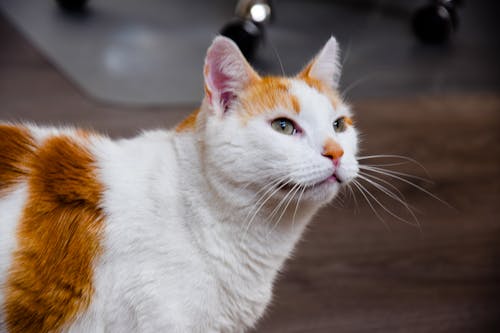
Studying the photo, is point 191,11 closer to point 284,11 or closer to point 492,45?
point 284,11

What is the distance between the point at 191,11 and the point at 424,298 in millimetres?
1912

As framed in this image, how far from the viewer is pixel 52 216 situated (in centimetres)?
83

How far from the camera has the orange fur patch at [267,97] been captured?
2.83 feet

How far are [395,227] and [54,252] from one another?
3.10 ft

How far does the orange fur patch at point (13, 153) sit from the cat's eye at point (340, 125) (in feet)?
1.39

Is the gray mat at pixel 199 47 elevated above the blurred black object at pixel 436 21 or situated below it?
below

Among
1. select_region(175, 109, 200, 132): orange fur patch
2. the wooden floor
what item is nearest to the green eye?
select_region(175, 109, 200, 132): orange fur patch

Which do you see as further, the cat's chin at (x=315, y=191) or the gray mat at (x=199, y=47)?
the gray mat at (x=199, y=47)

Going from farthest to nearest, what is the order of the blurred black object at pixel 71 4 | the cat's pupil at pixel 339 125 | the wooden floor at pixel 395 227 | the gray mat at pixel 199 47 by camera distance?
the blurred black object at pixel 71 4, the gray mat at pixel 199 47, the wooden floor at pixel 395 227, the cat's pupil at pixel 339 125

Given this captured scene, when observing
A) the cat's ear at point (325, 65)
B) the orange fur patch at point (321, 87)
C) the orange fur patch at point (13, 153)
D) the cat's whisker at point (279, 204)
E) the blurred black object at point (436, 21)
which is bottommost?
the orange fur patch at point (13, 153)

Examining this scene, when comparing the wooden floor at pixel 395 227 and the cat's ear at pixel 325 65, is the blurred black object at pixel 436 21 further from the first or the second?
the cat's ear at pixel 325 65

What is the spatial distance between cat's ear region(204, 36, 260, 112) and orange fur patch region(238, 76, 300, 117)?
13mm

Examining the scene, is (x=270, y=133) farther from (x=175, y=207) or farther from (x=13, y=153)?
(x=13, y=153)

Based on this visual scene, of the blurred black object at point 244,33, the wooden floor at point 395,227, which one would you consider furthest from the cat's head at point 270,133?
the blurred black object at point 244,33
